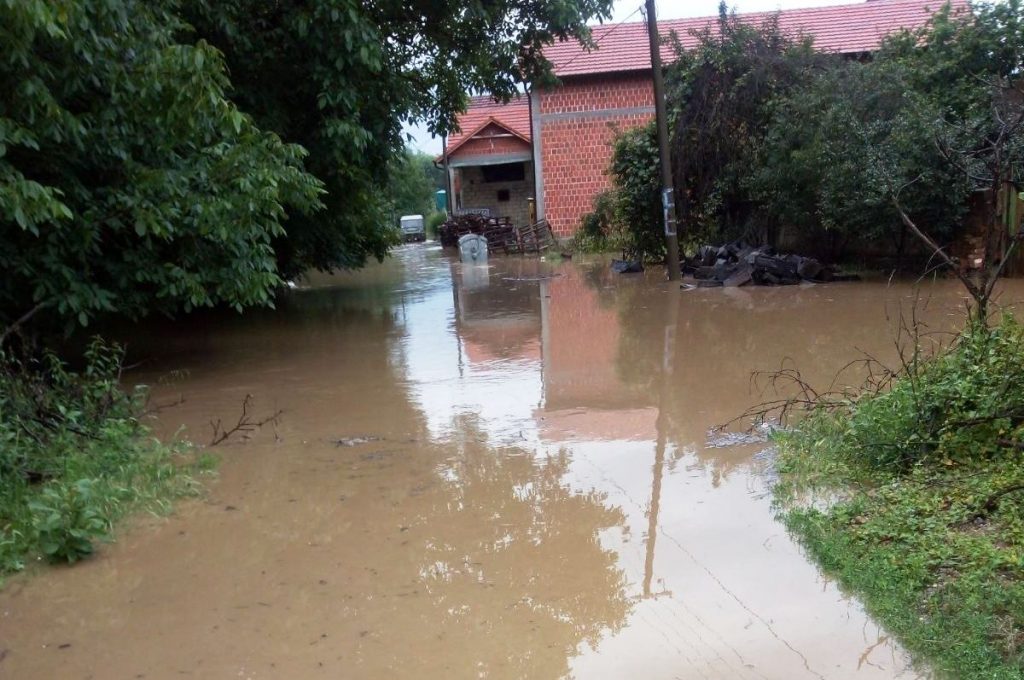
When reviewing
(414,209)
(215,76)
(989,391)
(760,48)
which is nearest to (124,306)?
(215,76)

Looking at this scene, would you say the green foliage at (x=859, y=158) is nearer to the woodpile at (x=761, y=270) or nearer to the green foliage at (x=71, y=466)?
the woodpile at (x=761, y=270)

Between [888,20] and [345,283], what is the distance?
1781 centimetres

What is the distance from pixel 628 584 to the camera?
4.36 meters

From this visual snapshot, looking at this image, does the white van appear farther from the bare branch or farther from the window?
the bare branch

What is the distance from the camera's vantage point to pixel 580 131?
2912cm

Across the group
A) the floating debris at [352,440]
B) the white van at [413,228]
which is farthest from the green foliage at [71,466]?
the white van at [413,228]

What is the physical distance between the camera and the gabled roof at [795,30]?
85.1ft

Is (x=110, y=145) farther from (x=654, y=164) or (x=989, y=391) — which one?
(x=654, y=164)

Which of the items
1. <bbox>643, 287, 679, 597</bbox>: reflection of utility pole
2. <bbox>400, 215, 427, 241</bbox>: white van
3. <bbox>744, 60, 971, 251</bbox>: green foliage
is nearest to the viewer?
<bbox>643, 287, 679, 597</bbox>: reflection of utility pole

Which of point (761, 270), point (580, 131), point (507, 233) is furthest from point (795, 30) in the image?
point (761, 270)

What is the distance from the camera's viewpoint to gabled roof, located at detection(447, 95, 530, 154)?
32281mm

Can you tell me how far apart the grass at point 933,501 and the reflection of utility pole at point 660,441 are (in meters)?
0.75

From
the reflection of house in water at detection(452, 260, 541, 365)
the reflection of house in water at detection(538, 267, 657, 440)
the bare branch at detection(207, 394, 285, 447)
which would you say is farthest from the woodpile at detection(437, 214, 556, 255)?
the bare branch at detection(207, 394, 285, 447)

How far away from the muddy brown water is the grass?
0.53 feet
